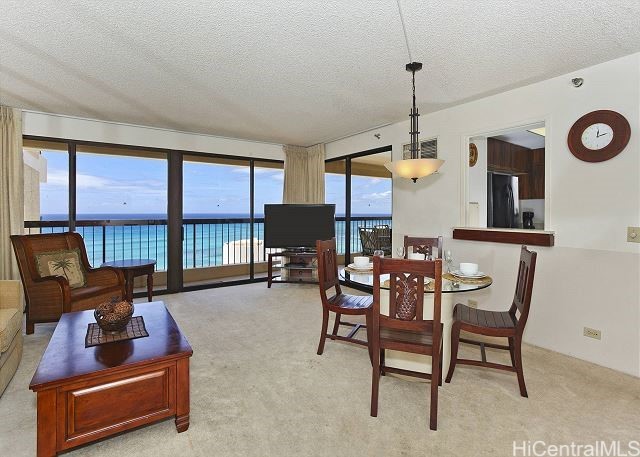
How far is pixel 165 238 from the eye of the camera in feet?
17.1

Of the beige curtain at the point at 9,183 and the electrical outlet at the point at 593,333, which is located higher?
the beige curtain at the point at 9,183

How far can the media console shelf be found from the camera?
5.42m

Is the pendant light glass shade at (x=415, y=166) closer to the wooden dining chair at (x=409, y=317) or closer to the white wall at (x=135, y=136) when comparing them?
the wooden dining chair at (x=409, y=317)

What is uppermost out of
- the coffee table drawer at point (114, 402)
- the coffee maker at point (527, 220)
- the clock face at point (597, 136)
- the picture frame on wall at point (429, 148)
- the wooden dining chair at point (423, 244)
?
the picture frame on wall at point (429, 148)

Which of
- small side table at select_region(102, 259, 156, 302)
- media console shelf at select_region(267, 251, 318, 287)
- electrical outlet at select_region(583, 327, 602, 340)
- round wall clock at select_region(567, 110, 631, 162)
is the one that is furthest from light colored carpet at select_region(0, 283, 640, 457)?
media console shelf at select_region(267, 251, 318, 287)

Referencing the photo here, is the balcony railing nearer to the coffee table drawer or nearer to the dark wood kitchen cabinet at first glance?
the dark wood kitchen cabinet

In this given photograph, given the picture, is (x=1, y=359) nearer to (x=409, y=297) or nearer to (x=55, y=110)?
(x=409, y=297)

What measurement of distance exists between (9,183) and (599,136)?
6108 millimetres

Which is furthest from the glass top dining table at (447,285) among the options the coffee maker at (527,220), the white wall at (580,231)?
the coffee maker at (527,220)

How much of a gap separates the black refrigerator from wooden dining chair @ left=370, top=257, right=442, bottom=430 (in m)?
3.15

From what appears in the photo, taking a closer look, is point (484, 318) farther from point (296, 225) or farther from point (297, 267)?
point (296, 225)

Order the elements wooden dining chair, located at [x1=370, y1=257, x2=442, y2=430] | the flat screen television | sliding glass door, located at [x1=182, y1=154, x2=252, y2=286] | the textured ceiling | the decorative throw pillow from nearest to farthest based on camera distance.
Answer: wooden dining chair, located at [x1=370, y1=257, x2=442, y2=430], the textured ceiling, the decorative throw pillow, the flat screen television, sliding glass door, located at [x1=182, y1=154, x2=252, y2=286]

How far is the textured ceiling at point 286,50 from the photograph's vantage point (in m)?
2.08

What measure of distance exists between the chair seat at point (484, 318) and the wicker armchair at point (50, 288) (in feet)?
11.6
